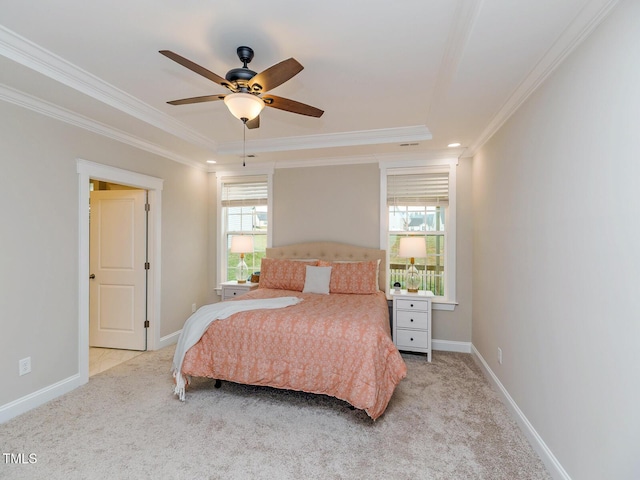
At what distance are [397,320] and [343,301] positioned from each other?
0.85m

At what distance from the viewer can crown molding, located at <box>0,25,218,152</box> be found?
2006mm

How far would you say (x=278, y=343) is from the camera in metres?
2.60

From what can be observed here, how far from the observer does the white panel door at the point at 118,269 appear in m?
3.98

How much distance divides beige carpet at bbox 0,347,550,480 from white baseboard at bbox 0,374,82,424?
0.06 m

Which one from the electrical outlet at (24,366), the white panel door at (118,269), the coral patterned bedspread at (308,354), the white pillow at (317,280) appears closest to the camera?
the coral patterned bedspread at (308,354)

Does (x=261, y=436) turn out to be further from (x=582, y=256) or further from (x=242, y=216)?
(x=242, y=216)

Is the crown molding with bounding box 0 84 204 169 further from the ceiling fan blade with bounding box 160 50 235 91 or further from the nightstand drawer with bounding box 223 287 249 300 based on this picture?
the nightstand drawer with bounding box 223 287 249 300

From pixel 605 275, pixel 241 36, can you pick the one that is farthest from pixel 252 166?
pixel 605 275

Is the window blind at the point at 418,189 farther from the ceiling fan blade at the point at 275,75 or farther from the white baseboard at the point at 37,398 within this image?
the white baseboard at the point at 37,398

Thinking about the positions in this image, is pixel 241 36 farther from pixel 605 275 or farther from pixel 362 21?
pixel 605 275

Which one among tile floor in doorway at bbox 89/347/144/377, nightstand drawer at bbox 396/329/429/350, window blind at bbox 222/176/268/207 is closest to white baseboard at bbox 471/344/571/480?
nightstand drawer at bbox 396/329/429/350

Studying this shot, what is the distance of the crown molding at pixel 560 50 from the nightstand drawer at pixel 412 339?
237 centimetres

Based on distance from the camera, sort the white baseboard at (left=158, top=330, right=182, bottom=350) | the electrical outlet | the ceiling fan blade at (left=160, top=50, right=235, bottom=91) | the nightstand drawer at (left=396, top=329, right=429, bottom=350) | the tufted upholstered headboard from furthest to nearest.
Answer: the tufted upholstered headboard, the white baseboard at (left=158, top=330, right=182, bottom=350), the nightstand drawer at (left=396, top=329, right=429, bottom=350), the electrical outlet, the ceiling fan blade at (left=160, top=50, right=235, bottom=91)

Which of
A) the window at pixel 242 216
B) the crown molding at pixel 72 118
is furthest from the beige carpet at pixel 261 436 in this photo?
the crown molding at pixel 72 118
